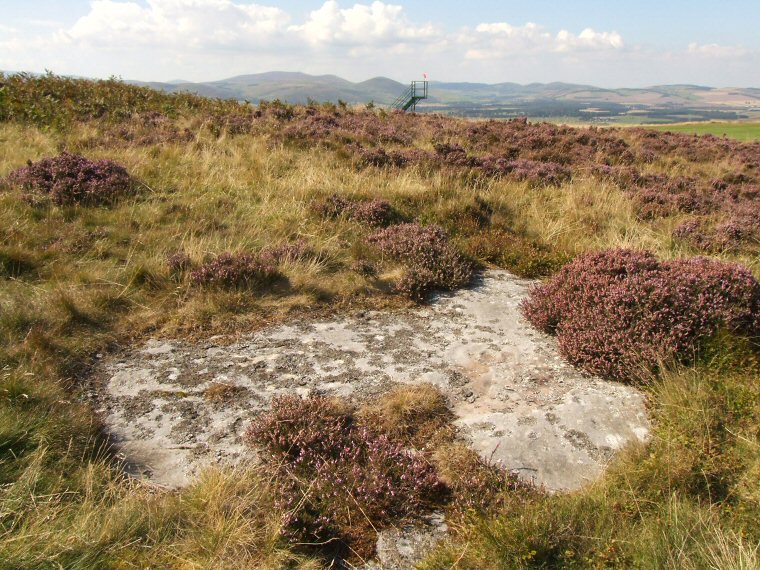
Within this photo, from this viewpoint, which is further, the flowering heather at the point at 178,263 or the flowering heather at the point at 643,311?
the flowering heather at the point at 178,263

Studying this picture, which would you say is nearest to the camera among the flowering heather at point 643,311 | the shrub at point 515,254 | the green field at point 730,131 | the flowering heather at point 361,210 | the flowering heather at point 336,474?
the flowering heather at point 336,474

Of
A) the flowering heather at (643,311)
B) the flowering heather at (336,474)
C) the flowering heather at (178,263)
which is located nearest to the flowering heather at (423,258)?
the flowering heather at (643,311)

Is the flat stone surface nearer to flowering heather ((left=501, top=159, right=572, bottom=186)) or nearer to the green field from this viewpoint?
flowering heather ((left=501, top=159, right=572, bottom=186))

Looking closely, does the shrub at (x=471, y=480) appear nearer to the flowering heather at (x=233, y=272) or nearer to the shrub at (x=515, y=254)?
the flowering heather at (x=233, y=272)

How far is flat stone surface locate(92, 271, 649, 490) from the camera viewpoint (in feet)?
11.9

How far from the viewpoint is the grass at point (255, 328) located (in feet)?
8.83

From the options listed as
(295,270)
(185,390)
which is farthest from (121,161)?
(185,390)

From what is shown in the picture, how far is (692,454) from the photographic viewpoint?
3.29m

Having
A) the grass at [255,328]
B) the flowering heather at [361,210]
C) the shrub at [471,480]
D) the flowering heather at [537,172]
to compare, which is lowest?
the shrub at [471,480]

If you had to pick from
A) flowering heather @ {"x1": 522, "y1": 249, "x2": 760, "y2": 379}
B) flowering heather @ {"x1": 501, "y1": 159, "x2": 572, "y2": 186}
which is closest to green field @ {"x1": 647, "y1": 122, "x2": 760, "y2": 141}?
flowering heather @ {"x1": 501, "y1": 159, "x2": 572, "y2": 186}

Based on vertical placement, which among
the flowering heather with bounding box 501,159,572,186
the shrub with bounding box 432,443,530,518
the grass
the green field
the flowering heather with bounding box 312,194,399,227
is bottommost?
the shrub with bounding box 432,443,530,518

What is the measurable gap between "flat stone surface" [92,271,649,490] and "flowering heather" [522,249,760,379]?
0.23 m

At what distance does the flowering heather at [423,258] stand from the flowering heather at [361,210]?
700 millimetres

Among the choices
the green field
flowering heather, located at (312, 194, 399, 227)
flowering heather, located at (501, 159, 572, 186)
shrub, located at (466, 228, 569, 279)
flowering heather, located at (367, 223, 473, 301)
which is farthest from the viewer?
the green field
